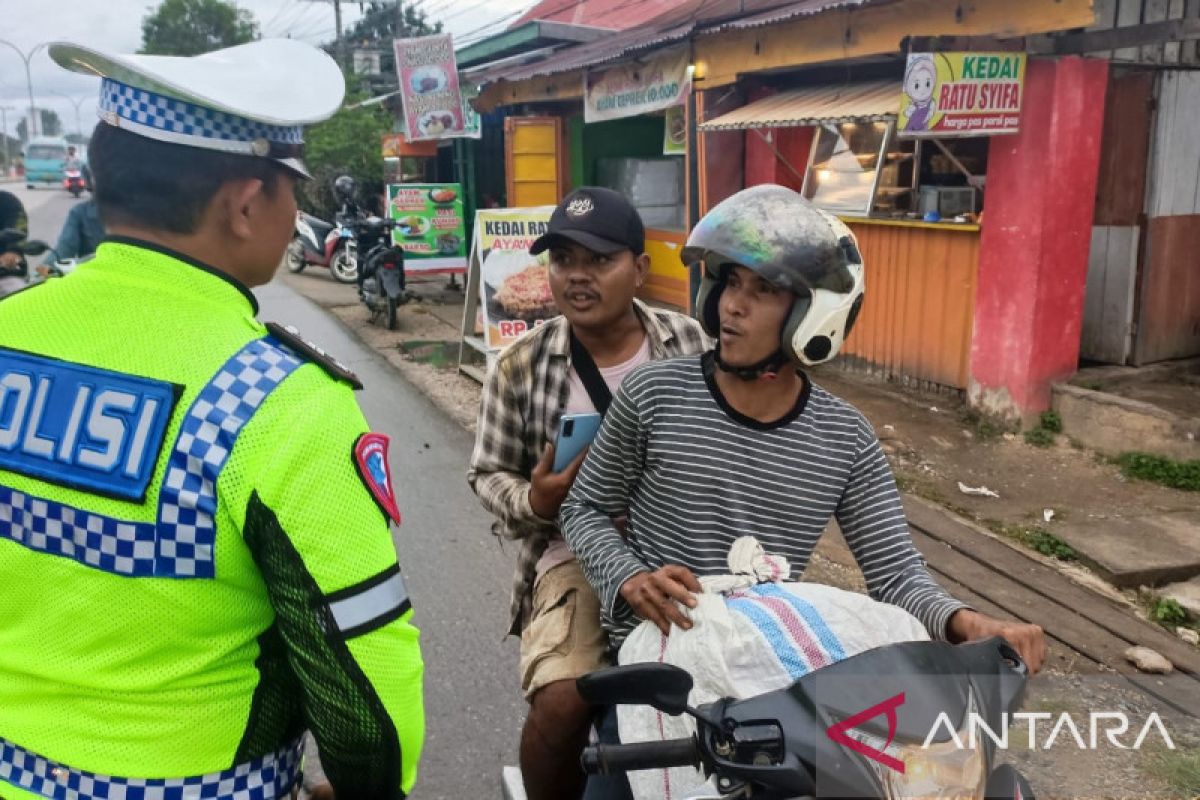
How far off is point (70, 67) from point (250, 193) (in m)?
0.40

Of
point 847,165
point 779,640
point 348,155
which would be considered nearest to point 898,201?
point 847,165

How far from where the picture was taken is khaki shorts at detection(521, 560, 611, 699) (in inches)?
87.0

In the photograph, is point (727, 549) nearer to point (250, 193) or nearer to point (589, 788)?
point (589, 788)

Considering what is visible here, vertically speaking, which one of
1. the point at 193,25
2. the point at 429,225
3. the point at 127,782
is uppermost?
the point at 193,25

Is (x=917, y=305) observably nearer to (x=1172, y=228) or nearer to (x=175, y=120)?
(x=1172, y=228)

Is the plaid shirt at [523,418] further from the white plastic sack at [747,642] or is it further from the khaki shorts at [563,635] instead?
the white plastic sack at [747,642]

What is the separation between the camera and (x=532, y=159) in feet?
44.5

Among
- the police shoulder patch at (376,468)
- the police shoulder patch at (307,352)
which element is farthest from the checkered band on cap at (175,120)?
the police shoulder patch at (376,468)

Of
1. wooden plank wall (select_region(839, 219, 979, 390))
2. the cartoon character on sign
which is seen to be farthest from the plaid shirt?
wooden plank wall (select_region(839, 219, 979, 390))

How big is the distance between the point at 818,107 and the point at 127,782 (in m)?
7.79

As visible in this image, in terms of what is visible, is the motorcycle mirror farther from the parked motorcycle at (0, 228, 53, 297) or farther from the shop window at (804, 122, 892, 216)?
the shop window at (804, 122, 892, 216)

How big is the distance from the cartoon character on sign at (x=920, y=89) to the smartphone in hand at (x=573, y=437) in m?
4.75

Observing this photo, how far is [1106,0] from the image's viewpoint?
652cm

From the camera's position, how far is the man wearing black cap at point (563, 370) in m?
2.46
